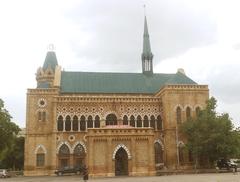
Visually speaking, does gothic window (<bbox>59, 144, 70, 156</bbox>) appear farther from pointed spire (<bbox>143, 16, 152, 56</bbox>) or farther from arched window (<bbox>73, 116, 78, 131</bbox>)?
pointed spire (<bbox>143, 16, 152, 56</bbox>)

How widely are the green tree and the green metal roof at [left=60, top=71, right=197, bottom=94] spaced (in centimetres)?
1004

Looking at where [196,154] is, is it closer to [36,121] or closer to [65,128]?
[65,128]

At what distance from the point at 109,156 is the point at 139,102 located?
1826cm

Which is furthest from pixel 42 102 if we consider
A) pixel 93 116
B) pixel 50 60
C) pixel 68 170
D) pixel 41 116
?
pixel 50 60

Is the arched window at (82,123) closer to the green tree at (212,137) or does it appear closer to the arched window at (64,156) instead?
the arched window at (64,156)

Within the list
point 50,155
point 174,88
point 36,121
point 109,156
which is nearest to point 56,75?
Result: point 36,121

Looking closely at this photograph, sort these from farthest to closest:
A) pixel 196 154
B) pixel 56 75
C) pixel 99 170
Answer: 1. pixel 56 75
2. pixel 196 154
3. pixel 99 170

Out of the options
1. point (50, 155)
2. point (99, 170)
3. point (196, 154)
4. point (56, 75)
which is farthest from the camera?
point (56, 75)

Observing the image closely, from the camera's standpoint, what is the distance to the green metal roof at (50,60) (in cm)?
7538

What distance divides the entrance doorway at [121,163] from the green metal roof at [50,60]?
1129 inches

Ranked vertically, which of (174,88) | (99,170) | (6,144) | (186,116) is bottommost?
(99,170)

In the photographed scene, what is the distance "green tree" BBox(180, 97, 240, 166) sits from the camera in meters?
54.8

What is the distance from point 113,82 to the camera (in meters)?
71.2

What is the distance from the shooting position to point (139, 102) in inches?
2606
